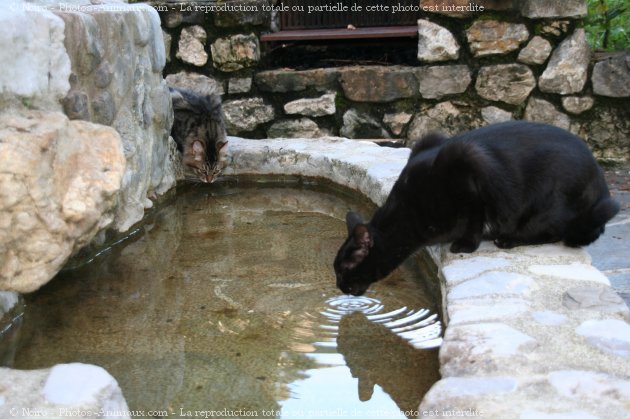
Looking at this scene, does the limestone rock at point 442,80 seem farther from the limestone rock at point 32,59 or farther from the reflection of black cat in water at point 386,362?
the limestone rock at point 32,59

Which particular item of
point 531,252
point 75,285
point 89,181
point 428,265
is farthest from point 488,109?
point 89,181

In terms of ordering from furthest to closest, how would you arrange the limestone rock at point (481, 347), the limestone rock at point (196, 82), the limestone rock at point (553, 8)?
the limestone rock at point (196, 82), the limestone rock at point (553, 8), the limestone rock at point (481, 347)

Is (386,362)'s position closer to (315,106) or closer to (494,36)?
(315,106)

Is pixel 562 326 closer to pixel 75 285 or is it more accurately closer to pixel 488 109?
pixel 75 285

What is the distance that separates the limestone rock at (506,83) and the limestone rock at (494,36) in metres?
0.13

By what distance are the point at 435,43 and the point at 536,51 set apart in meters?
0.78

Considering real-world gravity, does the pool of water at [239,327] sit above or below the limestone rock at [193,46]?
below

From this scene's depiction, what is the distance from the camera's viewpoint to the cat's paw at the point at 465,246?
2.96m

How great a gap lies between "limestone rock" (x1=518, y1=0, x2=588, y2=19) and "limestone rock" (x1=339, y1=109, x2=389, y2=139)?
56.5 inches

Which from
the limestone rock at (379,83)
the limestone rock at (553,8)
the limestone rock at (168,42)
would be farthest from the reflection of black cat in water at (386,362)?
the limestone rock at (168,42)

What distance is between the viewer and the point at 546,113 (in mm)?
5586

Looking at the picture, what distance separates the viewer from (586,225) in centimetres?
283

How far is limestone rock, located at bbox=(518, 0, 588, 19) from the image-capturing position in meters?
5.29

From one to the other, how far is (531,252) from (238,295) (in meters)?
1.25
